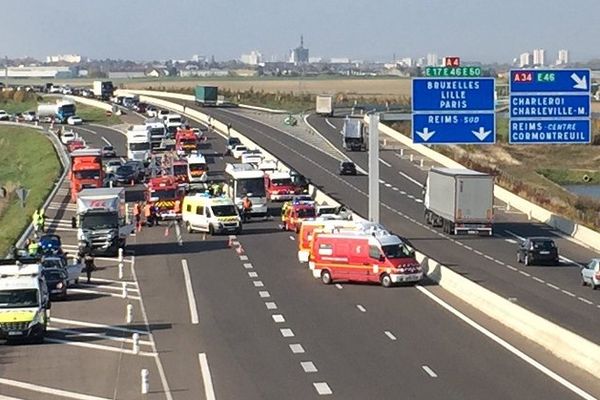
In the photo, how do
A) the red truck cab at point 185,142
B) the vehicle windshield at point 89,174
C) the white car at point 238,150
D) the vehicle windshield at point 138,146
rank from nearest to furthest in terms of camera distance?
the vehicle windshield at point 89,174, the vehicle windshield at point 138,146, the white car at point 238,150, the red truck cab at point 185,142

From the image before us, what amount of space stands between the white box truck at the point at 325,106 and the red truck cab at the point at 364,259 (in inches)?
3708

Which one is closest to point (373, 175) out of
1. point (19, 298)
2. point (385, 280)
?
point (385, 280)

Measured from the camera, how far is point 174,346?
31.7m

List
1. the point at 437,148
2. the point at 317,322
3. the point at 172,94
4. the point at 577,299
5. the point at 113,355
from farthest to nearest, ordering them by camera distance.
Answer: the point at 172,94 → the point at 437,148 → the point at 577,299 → the point at 317,322 → the point at 113,355

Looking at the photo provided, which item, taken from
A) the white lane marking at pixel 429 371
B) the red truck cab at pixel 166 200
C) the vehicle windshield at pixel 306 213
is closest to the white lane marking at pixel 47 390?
the white lane marking at pixel 429 371

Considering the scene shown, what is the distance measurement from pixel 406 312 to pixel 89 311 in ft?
31.4

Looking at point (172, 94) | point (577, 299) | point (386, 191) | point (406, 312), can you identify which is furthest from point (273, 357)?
point (172, 94)

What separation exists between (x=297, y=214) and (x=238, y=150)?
130ft

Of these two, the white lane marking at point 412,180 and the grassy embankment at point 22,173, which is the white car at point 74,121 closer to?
the grassy embankment at point 22,173

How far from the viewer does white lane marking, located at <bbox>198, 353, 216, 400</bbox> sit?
25.6 metres

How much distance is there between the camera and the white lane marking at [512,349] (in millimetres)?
25984

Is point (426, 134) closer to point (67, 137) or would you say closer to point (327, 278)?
point (327, 278)

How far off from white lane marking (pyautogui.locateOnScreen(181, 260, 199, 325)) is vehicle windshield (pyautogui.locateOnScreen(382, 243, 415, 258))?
21.9ft

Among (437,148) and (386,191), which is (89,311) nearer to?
(386,191)
